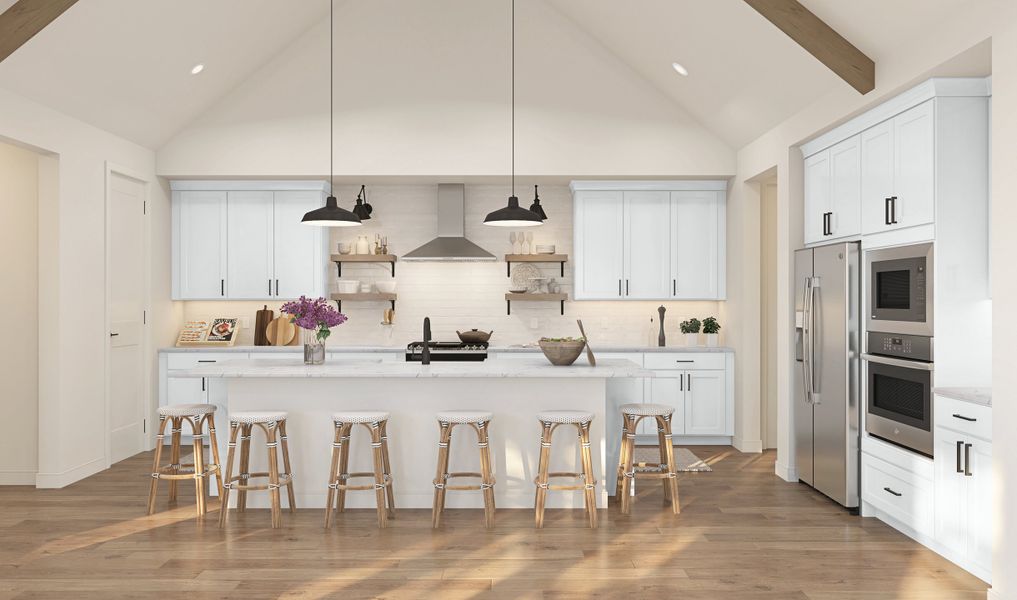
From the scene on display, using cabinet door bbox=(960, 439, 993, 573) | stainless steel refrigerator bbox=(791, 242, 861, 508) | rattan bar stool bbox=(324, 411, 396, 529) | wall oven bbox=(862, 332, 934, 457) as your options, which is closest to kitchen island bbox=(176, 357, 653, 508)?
rattan bar stool bbox=(324, 411, 396, 529)

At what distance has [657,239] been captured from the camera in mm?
7109

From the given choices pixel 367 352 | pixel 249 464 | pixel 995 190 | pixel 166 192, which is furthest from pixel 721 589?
pixel 166 192

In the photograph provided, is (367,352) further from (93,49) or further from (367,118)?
(93,49)

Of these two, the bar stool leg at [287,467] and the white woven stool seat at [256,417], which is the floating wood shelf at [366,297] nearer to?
the bar stool leg at [287,467]

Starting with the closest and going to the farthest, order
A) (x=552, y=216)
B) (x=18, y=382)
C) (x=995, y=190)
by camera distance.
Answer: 1. (x=995, y=190)
2. (x=18, y=382)
3. (x=552, y=216)

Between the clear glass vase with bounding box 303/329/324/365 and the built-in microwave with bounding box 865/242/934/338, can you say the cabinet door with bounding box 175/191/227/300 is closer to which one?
the clear glass vase with bounding box 303/329/324/365

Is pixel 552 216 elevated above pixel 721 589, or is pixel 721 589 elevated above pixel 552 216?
pixel 552 216

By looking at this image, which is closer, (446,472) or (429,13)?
(446,472)

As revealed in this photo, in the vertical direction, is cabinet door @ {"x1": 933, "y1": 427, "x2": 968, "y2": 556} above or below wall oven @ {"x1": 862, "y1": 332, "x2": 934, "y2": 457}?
below

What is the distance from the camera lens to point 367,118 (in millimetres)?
6766

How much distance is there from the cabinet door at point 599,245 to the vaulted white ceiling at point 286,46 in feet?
3.14

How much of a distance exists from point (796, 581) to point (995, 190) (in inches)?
79.7

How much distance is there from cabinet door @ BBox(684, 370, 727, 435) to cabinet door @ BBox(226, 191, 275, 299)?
4.11 metres

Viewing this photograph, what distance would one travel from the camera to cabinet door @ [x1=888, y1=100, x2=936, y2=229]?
3.90m
